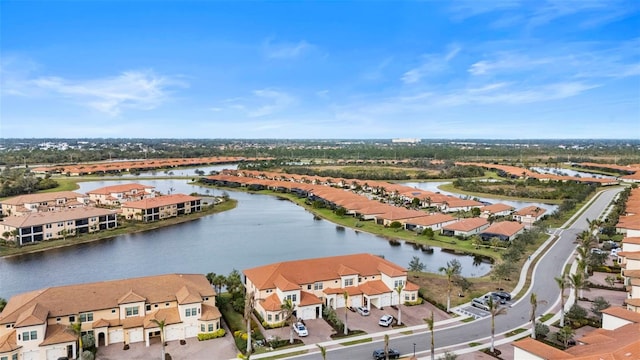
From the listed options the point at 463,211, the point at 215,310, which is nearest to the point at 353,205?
the point at 463,211

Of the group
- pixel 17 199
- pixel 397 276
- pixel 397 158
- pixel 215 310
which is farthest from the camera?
pixel 397 158

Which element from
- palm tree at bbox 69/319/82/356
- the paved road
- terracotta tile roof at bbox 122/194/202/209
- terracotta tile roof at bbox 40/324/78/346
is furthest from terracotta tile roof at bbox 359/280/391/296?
terracotta tile roof at bbox 122/194/202/209

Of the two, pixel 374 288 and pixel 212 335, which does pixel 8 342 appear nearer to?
pixel 212 335

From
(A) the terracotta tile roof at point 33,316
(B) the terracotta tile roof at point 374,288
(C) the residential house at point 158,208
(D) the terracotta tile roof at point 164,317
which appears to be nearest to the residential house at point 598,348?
(B) the terracotta tile roof at point 374,288

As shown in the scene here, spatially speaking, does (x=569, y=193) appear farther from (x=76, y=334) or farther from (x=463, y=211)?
(x=76, y=334)

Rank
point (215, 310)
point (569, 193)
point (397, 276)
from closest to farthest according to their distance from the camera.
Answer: point (215, 310)
point (397, 276)
point (569, 193)

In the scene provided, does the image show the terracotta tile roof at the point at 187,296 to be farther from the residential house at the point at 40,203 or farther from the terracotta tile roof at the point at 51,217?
the residential house at the point at 40,203

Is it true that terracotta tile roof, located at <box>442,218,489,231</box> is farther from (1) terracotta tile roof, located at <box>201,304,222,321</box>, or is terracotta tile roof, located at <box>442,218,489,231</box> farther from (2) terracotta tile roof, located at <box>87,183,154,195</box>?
(2) terracotta tile roof, located at <box>87,183,154,195</box>
